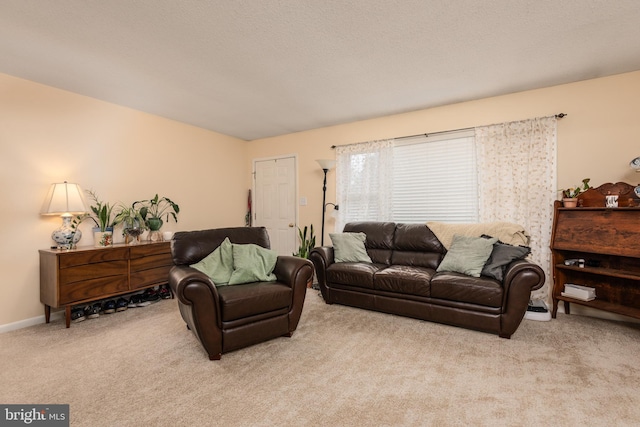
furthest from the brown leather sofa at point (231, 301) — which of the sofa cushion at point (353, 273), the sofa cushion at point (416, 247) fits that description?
the sofa cushion at point (416, 247)

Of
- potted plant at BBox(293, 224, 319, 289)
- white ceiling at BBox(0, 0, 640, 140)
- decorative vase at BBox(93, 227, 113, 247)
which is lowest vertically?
potted plant at BBox(293, 224, 319, 289)

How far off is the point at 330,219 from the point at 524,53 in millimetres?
3172

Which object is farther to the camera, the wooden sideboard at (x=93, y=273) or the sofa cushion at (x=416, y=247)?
the sofa cushion at (x=416, y=247)

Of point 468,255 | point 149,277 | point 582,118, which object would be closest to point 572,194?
point 582,118

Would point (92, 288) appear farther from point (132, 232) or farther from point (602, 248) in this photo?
point (602, 248)

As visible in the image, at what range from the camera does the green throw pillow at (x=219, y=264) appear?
2.67 meters

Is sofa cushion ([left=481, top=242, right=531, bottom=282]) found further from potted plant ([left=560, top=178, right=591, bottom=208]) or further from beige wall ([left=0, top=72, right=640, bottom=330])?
beige wall ([left=0, top=72, right=640, bottom=330])

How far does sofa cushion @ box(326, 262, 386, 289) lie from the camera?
3.32 m

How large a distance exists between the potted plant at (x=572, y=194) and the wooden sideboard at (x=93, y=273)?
4.68 metres

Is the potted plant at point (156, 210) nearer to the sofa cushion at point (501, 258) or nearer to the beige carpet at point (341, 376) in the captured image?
the beige carpet at point (341, 376)

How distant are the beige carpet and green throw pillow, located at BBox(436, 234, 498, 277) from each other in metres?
0.61

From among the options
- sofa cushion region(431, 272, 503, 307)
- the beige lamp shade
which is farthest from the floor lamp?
the beige lamp shade

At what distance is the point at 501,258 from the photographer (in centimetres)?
291

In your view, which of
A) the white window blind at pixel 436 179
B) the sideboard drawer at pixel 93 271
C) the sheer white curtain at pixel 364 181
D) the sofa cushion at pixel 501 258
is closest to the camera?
the sofa cushion at pixel 501 258
